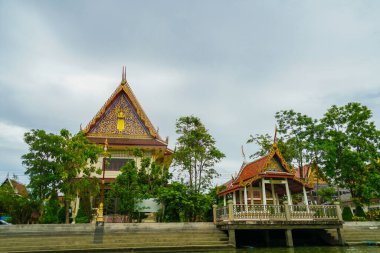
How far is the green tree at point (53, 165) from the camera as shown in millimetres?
14227

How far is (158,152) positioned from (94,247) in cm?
1015

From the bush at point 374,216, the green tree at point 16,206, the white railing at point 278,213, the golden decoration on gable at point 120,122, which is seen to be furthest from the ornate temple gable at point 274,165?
the green tree at point 16,206

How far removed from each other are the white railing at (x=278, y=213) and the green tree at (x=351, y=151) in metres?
6.17

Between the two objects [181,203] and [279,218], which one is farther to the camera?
[181,203]

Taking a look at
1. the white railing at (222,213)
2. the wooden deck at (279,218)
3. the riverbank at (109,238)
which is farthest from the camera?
the white railing at (222,213)

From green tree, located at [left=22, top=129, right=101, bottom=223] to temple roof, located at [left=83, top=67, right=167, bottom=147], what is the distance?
5.24 metres

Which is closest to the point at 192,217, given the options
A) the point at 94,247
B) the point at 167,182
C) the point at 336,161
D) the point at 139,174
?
the point at 167,182

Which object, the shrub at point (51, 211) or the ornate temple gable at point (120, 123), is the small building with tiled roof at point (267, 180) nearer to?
the ornate temple gable at point (120, 123)

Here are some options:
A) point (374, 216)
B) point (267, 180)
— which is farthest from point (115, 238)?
point (374, 216)

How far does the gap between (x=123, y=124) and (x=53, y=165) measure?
25.7 ft

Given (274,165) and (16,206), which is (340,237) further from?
(16,206)

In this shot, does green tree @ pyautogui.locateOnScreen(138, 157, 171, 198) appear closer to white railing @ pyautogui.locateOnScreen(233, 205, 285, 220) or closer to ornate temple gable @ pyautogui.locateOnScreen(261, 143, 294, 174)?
white railing @ pyautogui.locateOnScreen(233, 205, 285, 220)

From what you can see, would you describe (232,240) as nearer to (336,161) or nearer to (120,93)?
(336,161)

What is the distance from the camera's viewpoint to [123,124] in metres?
21.7
